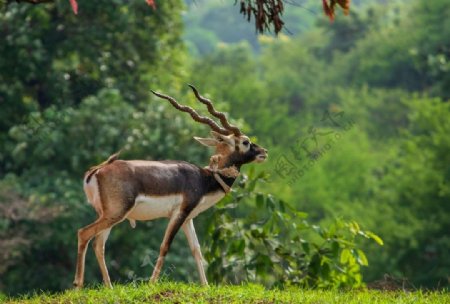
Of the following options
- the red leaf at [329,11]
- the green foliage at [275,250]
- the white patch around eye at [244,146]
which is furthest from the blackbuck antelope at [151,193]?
the green foliage at [275,250]

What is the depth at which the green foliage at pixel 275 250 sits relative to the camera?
650 inches

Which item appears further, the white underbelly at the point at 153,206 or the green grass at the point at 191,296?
the white underbelly at the point at 153,206

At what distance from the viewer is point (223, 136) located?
13727 millimetres

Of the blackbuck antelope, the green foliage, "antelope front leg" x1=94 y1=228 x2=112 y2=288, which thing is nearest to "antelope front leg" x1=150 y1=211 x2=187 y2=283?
the blackbuck antelope

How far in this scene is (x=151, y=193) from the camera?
12906mm

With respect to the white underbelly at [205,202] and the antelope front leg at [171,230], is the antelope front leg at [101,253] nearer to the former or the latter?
the antelope front leg at [171,230]

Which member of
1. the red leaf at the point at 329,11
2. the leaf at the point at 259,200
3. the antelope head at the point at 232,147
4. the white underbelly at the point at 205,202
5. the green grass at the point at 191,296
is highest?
the red leaf at the point at 329,11

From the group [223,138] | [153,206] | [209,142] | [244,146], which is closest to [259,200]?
[244,146]

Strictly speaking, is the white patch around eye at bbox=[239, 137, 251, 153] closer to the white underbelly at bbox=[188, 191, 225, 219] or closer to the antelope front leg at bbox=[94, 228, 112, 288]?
the white underbelly at bbox=[188, 191, 225, 219]

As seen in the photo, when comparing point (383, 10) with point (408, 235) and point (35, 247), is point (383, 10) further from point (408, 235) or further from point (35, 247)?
point (35, 247)

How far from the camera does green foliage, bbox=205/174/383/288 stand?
1650 centimetres

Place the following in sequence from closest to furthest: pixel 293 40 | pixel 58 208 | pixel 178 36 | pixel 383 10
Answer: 1. pixel 58 208
2. pixel 178 36
3. pixel 383 10
4. pixel 293 40

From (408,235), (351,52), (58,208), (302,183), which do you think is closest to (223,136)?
(58,208)

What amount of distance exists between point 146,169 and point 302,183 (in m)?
56.3
